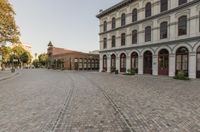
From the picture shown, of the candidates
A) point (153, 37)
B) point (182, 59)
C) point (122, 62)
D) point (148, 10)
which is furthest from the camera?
point (122, 62)

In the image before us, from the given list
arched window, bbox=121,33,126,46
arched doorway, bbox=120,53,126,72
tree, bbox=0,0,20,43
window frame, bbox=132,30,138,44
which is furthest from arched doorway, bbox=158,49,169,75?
tree, bbox=0,0,20,43

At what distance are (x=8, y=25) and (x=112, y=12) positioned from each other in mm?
18937

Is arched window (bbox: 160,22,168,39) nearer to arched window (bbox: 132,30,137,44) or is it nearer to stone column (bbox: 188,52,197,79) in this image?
stone column (bbox: 188,52,197,79)

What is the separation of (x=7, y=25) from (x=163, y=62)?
22162 millimetres

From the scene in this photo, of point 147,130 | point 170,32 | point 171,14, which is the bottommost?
point 147,130

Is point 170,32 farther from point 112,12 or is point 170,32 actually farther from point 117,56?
point 112,12

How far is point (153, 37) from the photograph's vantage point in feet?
77.6

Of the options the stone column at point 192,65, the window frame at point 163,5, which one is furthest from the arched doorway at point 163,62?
the window frame at point 163,5

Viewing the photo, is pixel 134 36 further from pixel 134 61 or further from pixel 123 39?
pixel 134 61

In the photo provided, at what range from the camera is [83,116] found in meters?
5.08

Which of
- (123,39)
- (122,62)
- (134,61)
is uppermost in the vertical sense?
(123,39)

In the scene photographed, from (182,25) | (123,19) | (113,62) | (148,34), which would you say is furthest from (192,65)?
(113,62)

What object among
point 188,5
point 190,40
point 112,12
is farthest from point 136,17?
point 190,40

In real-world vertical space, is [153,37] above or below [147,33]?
below
